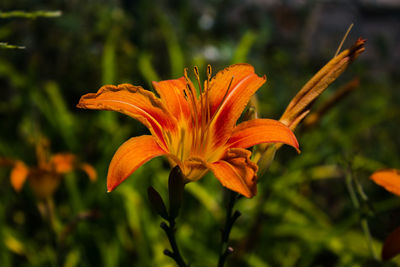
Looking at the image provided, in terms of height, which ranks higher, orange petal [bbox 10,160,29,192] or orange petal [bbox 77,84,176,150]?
orange petal [bbox 77,84,176,150]

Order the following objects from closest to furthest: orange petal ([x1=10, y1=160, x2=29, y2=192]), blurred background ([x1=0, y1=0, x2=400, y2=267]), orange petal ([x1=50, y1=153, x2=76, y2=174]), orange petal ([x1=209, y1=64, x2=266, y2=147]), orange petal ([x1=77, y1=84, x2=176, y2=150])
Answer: orange petal ([x1=77, y1=84, x2=176, y2=150])
orange petal ([x1=209, y1=64, x2=266, y2=147])
orange petal ([x1=10, y1=160, x2=29, y2=192])
orange petal ([x1=50, y1=153, x2=76, y2=174])
blurred background ([x1=0, y1=0, x2=400, y2=267])

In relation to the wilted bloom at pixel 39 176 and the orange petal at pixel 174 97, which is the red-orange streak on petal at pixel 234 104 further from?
the wilted bloom at pixel 39 176

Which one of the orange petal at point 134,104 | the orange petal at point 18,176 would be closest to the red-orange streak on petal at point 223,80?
the orange petal at point 134,104

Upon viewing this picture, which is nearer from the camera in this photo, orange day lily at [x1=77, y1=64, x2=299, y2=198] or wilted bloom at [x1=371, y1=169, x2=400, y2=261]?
orange day lily at [x1=77, y1=64, x2=299, y2=198]

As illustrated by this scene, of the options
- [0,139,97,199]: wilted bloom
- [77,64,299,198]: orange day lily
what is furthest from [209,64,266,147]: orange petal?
[0,139,97,199]: wilted bloom

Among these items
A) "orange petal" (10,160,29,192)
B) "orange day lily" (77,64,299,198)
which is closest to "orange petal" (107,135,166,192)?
"orange day lily" (77,64,299,198)

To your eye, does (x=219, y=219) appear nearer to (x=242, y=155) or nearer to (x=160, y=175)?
(x=160, y=175)

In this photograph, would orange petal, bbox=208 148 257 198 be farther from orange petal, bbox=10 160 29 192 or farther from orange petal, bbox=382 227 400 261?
orange petal, bbox=10 160 29 192

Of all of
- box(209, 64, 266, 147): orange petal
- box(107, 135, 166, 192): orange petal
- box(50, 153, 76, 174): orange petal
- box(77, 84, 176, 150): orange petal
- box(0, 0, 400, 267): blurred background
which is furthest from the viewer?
box(0, 0, 400, 267): blurred background
